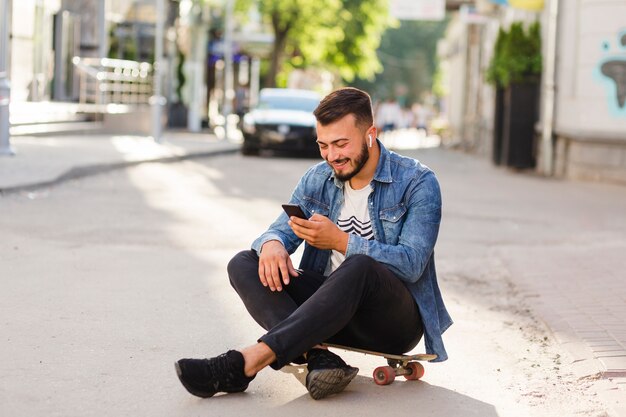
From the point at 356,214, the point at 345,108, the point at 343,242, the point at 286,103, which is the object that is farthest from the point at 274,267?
the point at 286,103

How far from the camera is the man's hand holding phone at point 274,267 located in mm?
4895

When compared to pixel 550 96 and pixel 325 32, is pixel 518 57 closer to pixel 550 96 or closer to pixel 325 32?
pixel 550 96

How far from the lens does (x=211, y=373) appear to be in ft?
15.2

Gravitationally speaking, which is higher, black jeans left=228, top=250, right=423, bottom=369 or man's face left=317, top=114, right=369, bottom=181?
man's face left=317, top=114, right=369, bottom=181

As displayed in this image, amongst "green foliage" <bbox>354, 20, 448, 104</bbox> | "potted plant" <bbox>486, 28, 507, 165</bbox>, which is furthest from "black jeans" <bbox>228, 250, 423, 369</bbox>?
"green foliage" <bbox>354, 20, 448, 104</bbox>

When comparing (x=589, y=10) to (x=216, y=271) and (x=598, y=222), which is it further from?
(x=216, y=271)

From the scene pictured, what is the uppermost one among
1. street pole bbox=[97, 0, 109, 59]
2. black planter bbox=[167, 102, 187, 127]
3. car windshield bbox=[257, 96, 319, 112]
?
street pole bbox=[97, 0, 109, 59]

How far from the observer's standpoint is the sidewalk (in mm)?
14977

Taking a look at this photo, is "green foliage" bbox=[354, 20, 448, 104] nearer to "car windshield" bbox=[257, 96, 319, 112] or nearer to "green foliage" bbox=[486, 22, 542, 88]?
"car windshield" bbox=[257, 96, 319, 112]

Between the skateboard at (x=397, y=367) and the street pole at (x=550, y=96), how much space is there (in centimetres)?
1695

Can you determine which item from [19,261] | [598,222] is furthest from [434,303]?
[598,222]

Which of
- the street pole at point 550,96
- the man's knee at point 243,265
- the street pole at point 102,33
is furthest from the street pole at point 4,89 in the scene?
the street pole at point 102,33

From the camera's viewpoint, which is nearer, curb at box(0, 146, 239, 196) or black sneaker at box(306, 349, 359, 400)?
black sneaker at box(306, 349, 359, 400)

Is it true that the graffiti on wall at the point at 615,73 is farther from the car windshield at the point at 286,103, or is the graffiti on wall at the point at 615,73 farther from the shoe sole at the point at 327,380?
the shoe sole at the point at 327,380
